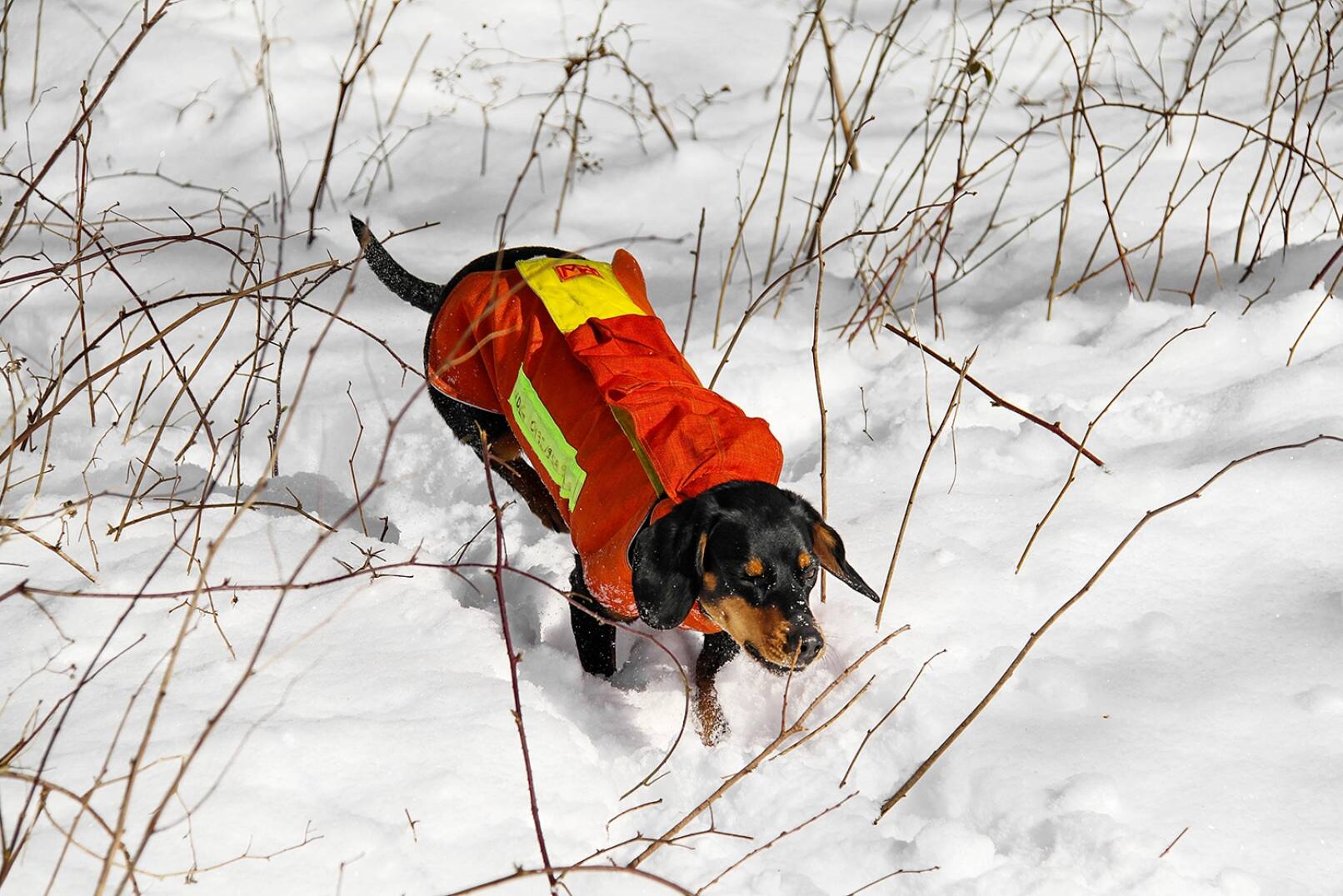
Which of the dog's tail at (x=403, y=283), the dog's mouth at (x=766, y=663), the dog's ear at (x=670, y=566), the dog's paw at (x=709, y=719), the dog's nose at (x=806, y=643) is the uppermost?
the dog's tail at (x=403, y=283)

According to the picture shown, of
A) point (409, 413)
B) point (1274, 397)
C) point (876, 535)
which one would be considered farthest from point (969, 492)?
point (409, 413)

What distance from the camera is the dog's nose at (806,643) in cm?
193

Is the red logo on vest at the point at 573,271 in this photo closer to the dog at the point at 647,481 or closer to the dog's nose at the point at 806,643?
the dog at the point at 647,481

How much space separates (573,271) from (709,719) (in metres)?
1.00

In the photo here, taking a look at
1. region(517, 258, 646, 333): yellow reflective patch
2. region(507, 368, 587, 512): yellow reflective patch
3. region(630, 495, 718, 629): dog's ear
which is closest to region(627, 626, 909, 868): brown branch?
region(630, 495, 718, 629): dog's ear

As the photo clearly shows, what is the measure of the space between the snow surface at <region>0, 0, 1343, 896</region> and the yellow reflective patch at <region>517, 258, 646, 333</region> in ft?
0.96

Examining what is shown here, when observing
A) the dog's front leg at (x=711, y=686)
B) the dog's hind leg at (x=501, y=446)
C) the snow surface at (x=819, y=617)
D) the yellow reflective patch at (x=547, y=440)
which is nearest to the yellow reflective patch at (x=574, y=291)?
the yellow reflective patch at (x=547, y=440)

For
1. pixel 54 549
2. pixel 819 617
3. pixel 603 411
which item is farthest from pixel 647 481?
pixel 54 549

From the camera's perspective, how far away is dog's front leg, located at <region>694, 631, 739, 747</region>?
81.3 inches

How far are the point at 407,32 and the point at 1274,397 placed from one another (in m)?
3.76

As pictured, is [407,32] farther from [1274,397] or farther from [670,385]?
[1274,397]

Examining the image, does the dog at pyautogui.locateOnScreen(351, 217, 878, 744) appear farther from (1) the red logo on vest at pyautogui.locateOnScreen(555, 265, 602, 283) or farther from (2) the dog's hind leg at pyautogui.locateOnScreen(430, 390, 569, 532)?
(2) the dog's hind leg at pyautogui.locateOnScreen(430, 390, 569, 532)

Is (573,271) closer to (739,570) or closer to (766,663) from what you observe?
(739,570)

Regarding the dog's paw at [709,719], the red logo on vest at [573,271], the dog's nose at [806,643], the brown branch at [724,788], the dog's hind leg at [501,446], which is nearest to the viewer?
the brown branch at [724,788]
